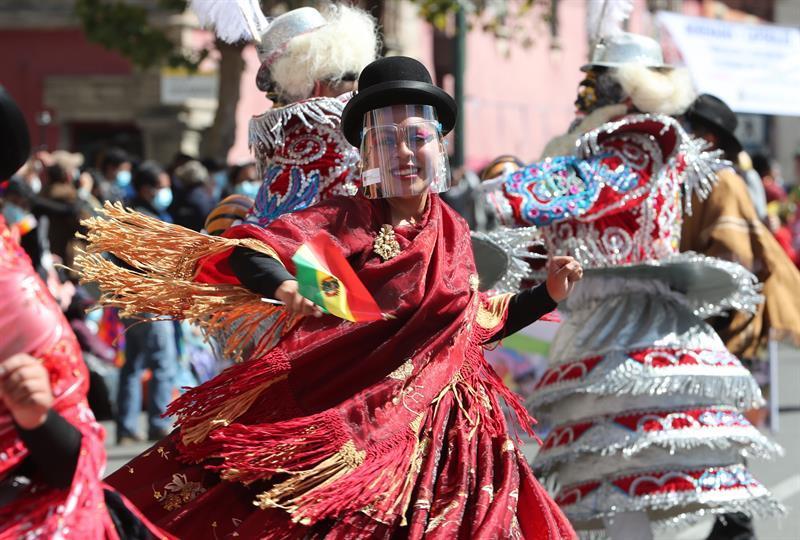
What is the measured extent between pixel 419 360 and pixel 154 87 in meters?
17.6

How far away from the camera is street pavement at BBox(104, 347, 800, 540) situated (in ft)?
21.2

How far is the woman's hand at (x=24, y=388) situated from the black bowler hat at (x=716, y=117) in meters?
4.10

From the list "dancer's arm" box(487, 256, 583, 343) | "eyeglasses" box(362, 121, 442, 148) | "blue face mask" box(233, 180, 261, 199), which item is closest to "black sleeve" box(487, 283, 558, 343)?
"dancer's arm" box(487, 256, 583, 343)

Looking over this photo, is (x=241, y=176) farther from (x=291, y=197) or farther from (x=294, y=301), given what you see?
(x=294, y=301)

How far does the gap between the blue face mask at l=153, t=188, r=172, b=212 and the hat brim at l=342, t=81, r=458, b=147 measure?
19.0ft

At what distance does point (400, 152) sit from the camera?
3902 millimetres

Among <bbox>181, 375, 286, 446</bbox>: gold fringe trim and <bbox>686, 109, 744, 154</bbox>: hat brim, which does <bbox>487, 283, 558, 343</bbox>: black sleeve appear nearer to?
<bbox>181, 375, 286, 446</bbox>: gold fringe trim

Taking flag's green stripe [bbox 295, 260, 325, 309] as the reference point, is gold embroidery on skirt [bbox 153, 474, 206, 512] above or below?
below

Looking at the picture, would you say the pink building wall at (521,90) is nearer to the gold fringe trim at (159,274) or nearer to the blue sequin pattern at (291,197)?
the blue sequin pattern at (291,197)

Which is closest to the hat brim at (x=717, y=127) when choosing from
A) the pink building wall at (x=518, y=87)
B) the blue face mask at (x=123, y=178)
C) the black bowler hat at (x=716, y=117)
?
the black bowler hat at (x=716, y=117)

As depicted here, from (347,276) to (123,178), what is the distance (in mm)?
8949

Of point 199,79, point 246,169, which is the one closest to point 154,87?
point 199,79

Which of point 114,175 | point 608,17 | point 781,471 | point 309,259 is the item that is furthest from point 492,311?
point 114,175

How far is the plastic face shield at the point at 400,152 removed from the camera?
3.90m
